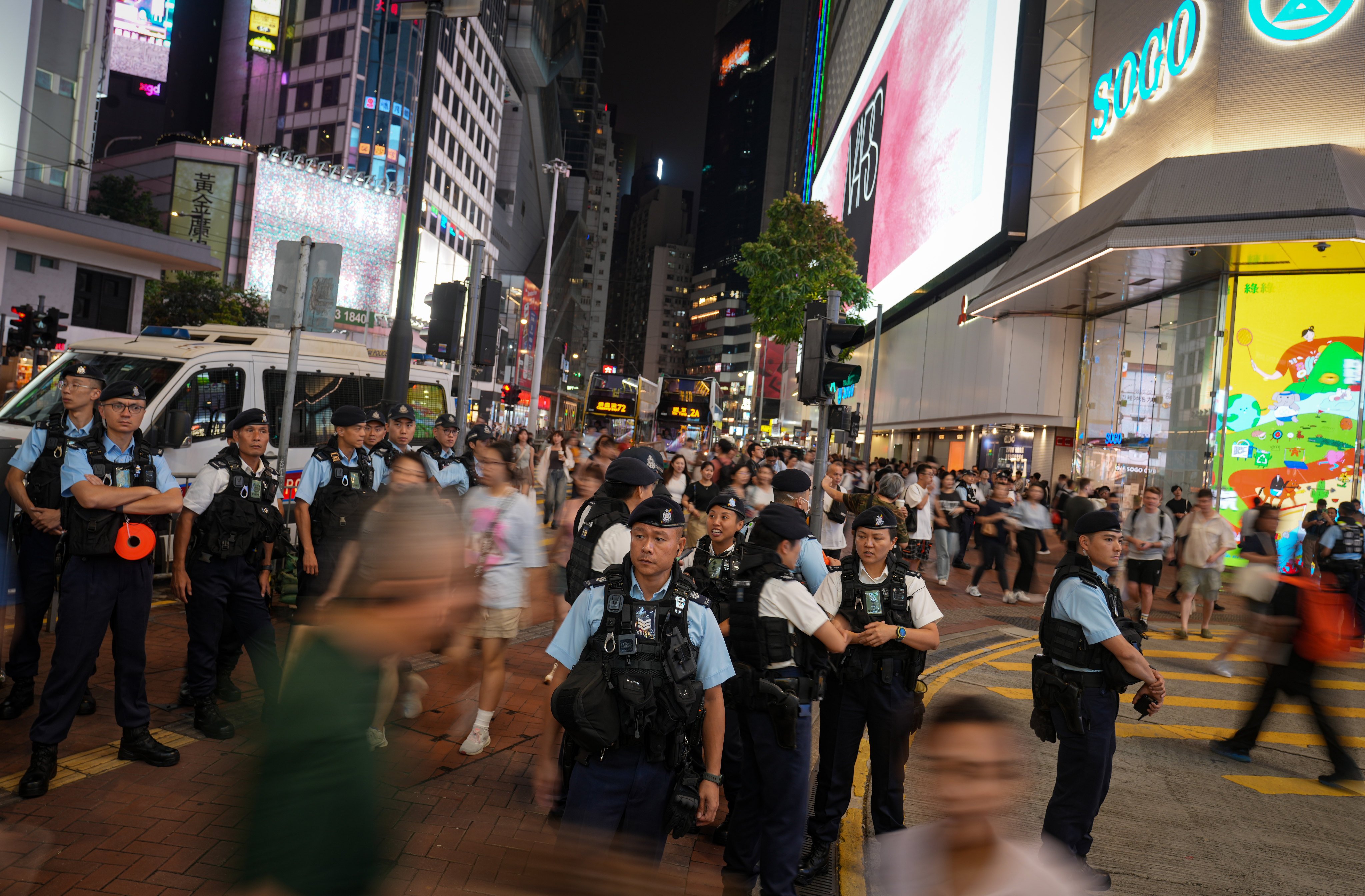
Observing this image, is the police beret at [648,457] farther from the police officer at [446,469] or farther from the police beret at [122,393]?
the police beret at [122,393]

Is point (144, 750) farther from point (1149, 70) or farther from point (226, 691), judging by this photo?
point (1149, 70)

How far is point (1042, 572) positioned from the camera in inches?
672

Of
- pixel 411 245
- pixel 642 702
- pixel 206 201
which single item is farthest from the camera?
pixel 206 201

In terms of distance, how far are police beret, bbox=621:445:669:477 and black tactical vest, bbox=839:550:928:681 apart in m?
1.78

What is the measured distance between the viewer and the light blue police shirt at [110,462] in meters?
4.44

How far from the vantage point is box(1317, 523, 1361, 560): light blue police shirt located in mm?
11273

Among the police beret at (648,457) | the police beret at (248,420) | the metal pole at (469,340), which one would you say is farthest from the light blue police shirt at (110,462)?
the metal pole at (469,340)

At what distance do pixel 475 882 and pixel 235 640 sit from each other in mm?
2775

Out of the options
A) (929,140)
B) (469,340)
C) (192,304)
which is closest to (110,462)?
(469,340)

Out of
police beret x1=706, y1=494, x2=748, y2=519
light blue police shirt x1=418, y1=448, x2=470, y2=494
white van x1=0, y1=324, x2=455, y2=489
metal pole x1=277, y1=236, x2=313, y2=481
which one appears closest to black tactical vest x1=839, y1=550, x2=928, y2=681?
police beret x1=706, y1=494, x2=748, y2=519

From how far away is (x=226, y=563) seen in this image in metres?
5.31

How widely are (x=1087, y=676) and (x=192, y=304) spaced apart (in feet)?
161

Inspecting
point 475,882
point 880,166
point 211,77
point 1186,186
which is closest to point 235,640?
point 475,882

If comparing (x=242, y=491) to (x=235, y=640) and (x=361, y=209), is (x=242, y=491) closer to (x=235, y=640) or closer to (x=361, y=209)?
(x=235, y=640)
